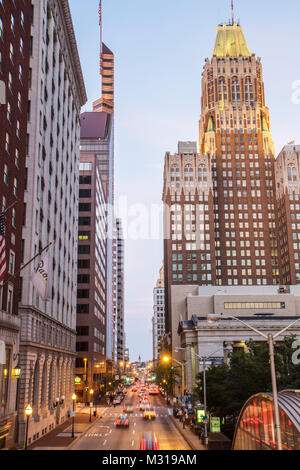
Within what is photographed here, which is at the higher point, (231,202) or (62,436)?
(231,202)

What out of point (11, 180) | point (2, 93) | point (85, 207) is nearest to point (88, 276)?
point (85, 207)

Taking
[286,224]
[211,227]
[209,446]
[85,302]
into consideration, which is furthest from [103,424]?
[286,224]

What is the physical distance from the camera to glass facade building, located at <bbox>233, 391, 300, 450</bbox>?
2036 centimetres

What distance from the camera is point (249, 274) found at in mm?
164750

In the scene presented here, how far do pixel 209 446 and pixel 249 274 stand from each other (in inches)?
5047

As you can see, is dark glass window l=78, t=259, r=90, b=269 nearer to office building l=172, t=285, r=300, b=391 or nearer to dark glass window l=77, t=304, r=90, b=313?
dark glass window l=77, t=304, r=90, b=313

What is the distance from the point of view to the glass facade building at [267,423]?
66.8 feet

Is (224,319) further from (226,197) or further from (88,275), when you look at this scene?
(226,197)

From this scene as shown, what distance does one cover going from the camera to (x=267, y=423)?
22703 millimetres

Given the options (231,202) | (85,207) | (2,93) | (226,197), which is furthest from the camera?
(226,197)

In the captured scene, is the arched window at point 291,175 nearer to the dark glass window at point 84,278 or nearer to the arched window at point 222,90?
the arched window at point 222,90

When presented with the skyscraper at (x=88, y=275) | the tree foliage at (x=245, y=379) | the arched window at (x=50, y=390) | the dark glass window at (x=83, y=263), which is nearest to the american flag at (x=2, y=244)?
the tree foliage at (x=245, y=379)

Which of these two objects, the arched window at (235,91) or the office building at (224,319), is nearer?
the office building at (224,319)

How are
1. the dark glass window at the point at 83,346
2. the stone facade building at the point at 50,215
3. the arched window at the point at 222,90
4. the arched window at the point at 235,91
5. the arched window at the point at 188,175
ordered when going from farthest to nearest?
1. the arched window at the point at 222,90
2. the arched window at the point at 235,91
3. the arched window at the point at 188,175
4. the dark glass window at the point at 83,346
5. the stone facade building at the point at 50,215
